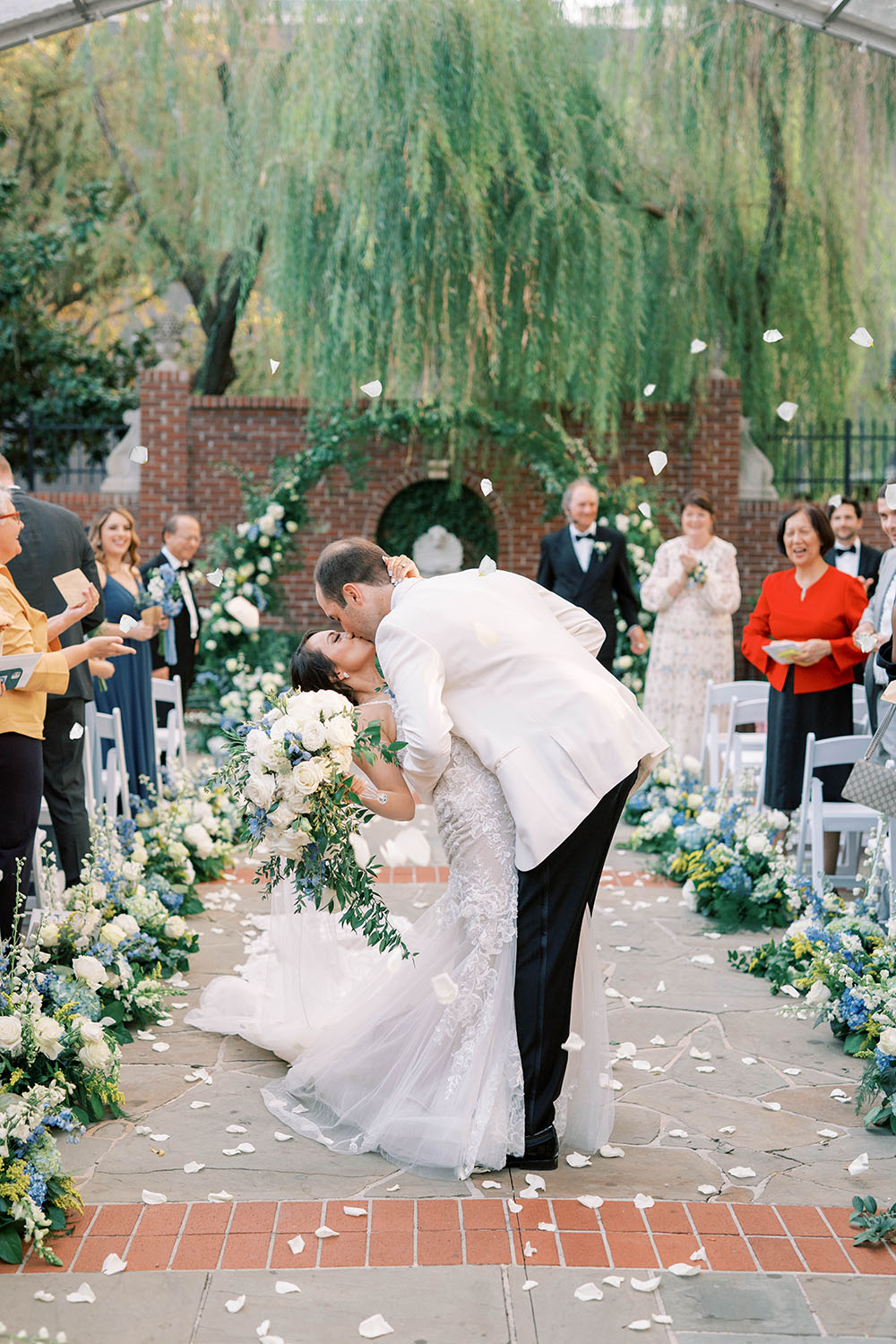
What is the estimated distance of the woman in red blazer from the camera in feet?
21.2

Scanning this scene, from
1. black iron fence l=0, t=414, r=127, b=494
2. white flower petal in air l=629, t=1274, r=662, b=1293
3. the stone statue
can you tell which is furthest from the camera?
black iron fence l=0, t=414, r=127, b=494

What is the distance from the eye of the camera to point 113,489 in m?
13.8

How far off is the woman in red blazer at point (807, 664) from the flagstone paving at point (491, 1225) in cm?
218

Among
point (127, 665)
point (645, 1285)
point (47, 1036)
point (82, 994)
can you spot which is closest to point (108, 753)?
point (127, 665)

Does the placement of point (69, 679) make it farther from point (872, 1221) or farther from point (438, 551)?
point (438, 551)

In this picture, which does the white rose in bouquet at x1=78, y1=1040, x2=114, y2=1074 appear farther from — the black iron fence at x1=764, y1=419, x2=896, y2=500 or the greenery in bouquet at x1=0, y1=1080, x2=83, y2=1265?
the black iron fence at x1=764, y1=419, x2=896, y2=500

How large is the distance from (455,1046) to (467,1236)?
1.97ft

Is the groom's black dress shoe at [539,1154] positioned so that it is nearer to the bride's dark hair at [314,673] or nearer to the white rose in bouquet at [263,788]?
the white rose in bouquet at [263,788]

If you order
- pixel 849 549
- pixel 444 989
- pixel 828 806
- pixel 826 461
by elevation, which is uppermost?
pixel 826 461

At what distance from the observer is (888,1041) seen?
385 centimetres

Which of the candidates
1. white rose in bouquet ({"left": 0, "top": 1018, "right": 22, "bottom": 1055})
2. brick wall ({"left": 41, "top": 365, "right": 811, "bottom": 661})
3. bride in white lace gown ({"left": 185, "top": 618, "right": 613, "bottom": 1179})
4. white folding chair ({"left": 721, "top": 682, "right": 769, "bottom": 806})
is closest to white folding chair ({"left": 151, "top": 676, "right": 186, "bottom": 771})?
white folding chair ({"left": 721, "top": 682, "right": 769, "bottom": 806})

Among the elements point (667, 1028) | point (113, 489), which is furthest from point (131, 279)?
point (667, 1028)

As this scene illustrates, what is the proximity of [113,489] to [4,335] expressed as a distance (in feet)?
11.0

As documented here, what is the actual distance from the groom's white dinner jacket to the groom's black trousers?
96mm
